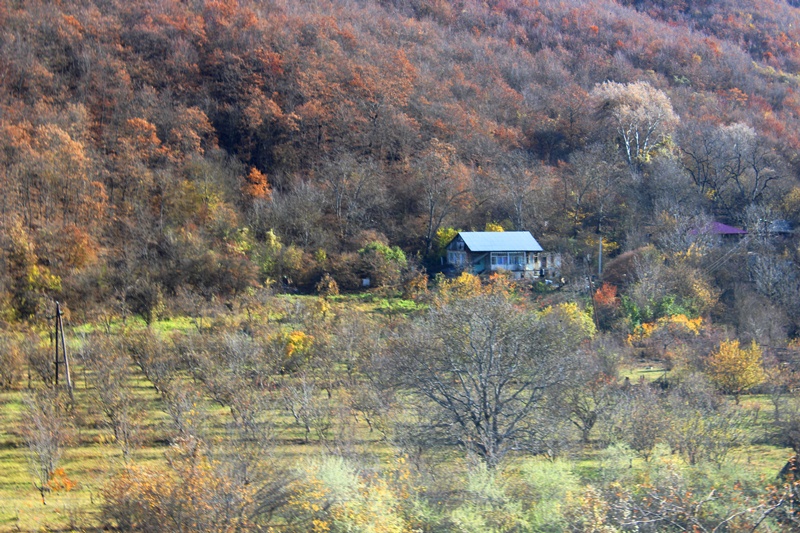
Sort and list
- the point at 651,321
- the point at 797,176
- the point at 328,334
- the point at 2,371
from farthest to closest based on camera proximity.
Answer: the point at 797,176 < the point at 651,321 < the point at 328,334 < the point at 2,371

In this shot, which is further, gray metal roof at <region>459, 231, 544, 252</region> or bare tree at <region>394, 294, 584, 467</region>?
gray metal roof at <region>459, 231, 544, 252</region>

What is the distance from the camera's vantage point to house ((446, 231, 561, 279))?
108ft

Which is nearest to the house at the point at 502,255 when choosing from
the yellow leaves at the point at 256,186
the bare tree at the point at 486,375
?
the yellow leaves at the point at 256,186

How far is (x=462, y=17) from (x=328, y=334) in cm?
5169

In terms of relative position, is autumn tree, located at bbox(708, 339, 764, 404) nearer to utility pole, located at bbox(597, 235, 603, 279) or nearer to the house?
utility pole, located at bbox(597, 235, 603, 279)

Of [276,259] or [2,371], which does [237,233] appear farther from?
[2,371]

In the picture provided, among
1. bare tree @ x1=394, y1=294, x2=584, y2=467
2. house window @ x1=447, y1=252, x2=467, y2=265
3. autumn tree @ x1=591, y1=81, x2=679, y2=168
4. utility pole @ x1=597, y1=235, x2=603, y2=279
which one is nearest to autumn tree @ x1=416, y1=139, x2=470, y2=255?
house window @ x1=447, y1=252, x2=467, y2=265

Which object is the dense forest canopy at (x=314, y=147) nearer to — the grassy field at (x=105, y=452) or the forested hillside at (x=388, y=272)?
the forested hillside at (x=388, y=272)

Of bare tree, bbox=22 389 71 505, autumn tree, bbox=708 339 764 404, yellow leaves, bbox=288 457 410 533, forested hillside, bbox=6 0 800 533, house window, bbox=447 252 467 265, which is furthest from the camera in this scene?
house window, bbox=447 252 467 265

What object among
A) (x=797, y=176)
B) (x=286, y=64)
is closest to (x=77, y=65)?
(x=286, y=64)

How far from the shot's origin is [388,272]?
3147 cm

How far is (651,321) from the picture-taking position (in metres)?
27.5

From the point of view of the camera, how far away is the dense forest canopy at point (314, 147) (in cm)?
3216

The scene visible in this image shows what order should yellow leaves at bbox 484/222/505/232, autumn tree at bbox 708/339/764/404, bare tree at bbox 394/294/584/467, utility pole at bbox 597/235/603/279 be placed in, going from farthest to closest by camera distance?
yellow leaves at bbox 484/222/505/232 < utility pole at bbox 597/235/603/279 < autumn tree at bbox 708/339/764/404 < bare tree at bbox 394/294/584/467
